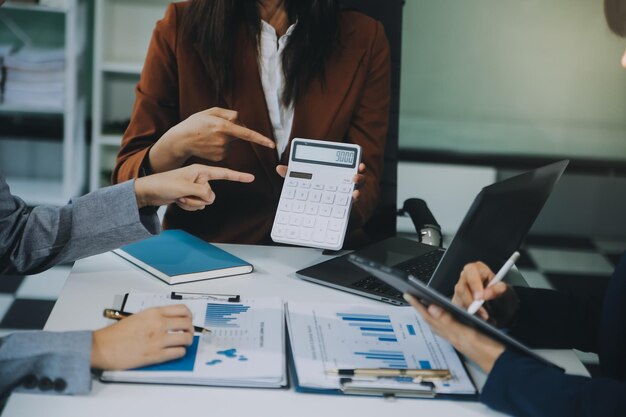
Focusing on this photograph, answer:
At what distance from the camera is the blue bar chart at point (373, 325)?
1.03m

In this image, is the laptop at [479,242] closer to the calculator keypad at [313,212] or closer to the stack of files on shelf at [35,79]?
the calculator keypad at [313,212]

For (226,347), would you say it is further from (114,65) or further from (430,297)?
(114,65)

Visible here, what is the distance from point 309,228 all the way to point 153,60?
0.55 meters

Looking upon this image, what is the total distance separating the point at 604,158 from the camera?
2695 mm

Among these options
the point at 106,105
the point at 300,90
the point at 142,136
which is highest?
the point at 300,90

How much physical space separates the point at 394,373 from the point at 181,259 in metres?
0.50

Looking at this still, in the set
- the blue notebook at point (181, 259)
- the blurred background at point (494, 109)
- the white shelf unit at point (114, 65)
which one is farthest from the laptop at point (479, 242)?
the white shelf unit at point (114, 65)

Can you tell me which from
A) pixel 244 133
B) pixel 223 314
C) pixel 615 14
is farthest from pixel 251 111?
pixel 615 14

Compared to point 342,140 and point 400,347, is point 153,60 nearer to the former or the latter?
point 342,140

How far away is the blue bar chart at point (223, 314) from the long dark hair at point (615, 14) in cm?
200

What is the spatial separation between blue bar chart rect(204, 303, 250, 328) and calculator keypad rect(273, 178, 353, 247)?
0.24 meters

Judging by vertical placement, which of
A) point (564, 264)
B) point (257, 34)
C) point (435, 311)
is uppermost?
point (257, 34)

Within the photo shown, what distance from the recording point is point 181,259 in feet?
4.20

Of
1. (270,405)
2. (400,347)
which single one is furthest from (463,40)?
(270,405)
